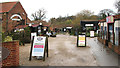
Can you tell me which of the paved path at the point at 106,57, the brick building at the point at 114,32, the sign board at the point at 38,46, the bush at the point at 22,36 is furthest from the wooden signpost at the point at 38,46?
the bush at the point at 22,36

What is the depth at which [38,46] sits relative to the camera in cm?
627

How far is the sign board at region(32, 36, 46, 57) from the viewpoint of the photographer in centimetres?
616

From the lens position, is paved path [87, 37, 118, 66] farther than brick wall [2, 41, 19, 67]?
Yes

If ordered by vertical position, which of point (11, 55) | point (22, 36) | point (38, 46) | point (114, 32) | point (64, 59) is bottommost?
point (64, 59)

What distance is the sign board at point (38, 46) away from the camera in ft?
20.2

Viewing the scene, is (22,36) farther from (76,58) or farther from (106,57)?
(106,57)

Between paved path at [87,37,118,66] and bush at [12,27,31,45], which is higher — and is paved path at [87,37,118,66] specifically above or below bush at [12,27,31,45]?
below

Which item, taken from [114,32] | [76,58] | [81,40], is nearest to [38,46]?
[76,58]

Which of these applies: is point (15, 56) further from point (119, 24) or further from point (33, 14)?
point (33, 14)

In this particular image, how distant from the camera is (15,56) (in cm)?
494

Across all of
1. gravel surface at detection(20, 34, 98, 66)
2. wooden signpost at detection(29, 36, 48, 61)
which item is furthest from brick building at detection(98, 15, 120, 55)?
wooden signpost at detection(29, 36, 48, 61)

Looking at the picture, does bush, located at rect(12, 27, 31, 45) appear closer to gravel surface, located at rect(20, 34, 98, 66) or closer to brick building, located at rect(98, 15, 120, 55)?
gravel surface, located at rect(20, 34, 98, 66)

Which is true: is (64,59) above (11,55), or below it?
below

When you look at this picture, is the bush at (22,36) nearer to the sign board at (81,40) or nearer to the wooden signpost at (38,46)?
the sign board at (81,40)
